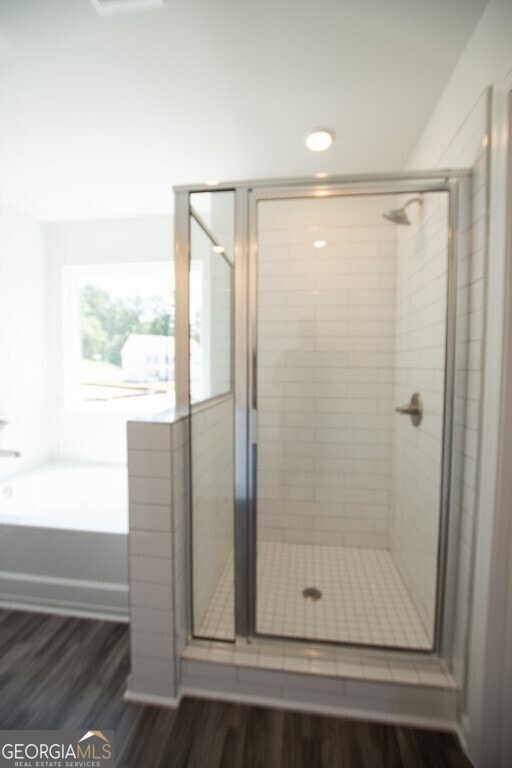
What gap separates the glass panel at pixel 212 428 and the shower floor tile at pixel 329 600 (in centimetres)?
2

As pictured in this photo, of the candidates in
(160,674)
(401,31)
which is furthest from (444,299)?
(160,674)

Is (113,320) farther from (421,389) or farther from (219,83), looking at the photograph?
(421,389)

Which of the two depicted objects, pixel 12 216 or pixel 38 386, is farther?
pixel 38 386

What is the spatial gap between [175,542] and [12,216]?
2.74 metres

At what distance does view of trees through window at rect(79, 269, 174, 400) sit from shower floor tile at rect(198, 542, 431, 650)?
162 cm

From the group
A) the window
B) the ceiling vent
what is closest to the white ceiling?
the ceiling vent

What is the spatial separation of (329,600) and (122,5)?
2.52m

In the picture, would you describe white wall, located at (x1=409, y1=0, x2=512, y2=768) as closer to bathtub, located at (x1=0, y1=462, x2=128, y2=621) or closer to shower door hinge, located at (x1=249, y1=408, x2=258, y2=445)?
shower door hinge, located at (x1=249, y1=408, x2=258, y2=445)

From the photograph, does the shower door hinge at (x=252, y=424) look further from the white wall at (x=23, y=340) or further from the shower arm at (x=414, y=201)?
the white wall at (x=23, y=340)

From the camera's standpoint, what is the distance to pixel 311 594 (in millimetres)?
1693

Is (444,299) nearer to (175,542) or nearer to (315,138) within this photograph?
(315,138)

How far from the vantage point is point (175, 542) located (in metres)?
1.22

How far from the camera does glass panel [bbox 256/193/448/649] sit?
1.66 m

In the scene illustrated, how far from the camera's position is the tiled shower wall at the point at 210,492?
139 cm
